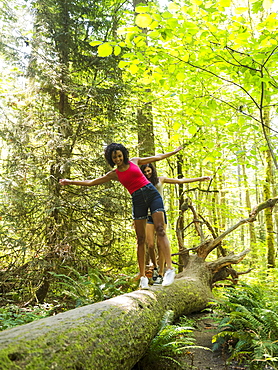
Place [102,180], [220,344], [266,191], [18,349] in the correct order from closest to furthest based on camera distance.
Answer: [18,349]
[220,344]
[102,180]
[266,191]

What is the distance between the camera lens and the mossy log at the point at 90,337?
2115mm

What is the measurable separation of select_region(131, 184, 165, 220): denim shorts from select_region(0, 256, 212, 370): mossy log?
4.16 ft

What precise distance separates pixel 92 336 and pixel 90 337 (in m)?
0.03

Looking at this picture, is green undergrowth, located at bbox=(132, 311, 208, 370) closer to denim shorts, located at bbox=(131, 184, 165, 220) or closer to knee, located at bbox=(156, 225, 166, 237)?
knee, located at bbox=(156, 225, 166, 237)

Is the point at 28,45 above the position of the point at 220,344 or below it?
above

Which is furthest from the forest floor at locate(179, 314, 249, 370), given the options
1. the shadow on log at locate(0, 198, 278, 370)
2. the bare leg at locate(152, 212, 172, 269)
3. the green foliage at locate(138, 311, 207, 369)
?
the bare leg at locate(152, 212, 172, 269)

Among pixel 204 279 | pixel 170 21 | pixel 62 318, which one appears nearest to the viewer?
pixel 62 318

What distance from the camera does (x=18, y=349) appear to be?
81.7 inches

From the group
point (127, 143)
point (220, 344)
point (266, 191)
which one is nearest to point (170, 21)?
point (220, 344)

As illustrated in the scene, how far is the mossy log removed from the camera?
2115 mm

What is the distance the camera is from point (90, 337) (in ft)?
8.77

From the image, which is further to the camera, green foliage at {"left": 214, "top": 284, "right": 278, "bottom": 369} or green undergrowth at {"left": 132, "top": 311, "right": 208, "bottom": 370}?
green undergrowth at {"left": 132, "top": 311, "right": 208, "bottom": 370}

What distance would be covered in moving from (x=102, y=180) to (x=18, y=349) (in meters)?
3.22

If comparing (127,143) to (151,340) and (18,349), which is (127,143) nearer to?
(151,340)
